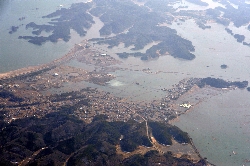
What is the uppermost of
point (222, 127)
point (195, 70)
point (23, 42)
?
point (23, 42)

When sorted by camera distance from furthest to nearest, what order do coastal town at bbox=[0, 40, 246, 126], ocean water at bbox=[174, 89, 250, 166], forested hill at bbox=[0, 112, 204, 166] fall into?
coastal town at bbox=[0, 40, 246, 126] → ocean water at bbox=[174, 89, 250, 166] → forested hill at bbox=[0, 112, 204, 166]

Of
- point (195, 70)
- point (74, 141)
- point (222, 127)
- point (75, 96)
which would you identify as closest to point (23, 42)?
point (75, 96)

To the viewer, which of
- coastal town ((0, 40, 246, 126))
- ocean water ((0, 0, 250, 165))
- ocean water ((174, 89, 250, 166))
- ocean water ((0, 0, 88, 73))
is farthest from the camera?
ocean water ((0, 0, 88, 73))

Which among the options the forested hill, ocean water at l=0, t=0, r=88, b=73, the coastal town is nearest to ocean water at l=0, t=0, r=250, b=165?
ocean water at l=0, t=0, r=88, b=73

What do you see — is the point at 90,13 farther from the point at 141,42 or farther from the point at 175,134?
the point at 175,134

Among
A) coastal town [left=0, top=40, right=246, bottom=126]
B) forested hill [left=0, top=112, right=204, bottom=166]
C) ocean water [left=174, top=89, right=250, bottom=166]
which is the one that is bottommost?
ocean water [left=174, top=89, right=250, bottom=166]

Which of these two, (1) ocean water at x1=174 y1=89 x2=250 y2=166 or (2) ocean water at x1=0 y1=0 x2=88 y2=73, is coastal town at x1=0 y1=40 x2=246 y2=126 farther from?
(2) ocean water at x1=0 y1=0 x2=88 y2=73

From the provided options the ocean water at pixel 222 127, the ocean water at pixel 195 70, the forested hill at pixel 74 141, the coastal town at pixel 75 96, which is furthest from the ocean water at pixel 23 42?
the ocean water at pixel 222 127

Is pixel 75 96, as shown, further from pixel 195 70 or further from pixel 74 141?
pixel 195 70

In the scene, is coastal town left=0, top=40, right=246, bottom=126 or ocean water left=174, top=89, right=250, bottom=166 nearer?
ocean water left=174, top=89, right=250, bottom=166

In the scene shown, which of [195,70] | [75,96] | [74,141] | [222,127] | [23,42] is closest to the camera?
[74,141]

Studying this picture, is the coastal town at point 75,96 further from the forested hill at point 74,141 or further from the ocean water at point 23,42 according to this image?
the ocean water at point 23,42
